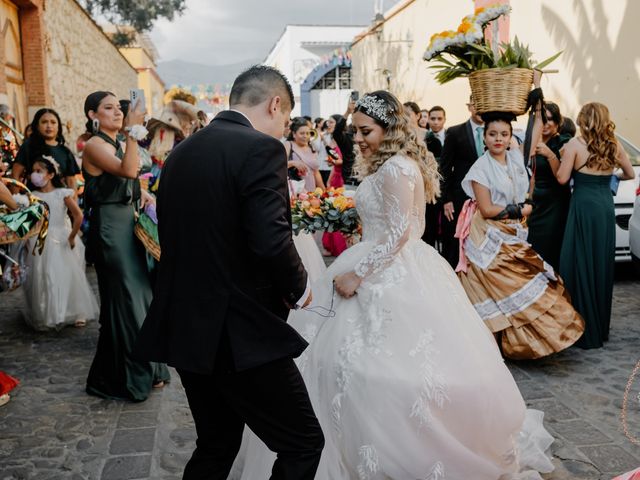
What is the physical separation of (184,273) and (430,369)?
148 cm

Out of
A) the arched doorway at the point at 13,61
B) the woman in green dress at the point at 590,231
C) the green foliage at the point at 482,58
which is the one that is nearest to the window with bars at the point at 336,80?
the arched doorway at the point at 13,61

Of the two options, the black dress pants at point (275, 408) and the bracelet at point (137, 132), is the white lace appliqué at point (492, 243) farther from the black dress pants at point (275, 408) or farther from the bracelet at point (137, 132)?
the black dress pants at point (275, 408)

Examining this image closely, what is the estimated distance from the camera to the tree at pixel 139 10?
29.1 metres

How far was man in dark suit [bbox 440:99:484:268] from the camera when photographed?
7277mm

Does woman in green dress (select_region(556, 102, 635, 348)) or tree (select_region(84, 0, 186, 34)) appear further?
tree (select_region(84, 0, 186, 34))

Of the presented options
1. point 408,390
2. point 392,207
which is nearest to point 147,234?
point 392,207

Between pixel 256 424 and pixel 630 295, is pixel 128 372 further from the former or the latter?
pixel 630 295

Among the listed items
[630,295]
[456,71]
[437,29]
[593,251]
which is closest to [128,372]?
[456,71]

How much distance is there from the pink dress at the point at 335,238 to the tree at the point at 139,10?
881 inches

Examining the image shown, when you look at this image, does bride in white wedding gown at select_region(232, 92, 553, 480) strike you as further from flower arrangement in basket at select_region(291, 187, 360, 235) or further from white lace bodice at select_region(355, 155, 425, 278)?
flower arrangement in basket at select_region(291, 187, 360, 235)

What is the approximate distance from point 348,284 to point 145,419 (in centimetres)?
190

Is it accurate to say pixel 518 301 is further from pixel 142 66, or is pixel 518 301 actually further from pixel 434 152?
pixel 142 66

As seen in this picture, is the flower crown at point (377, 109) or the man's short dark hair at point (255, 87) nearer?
the man's short dark hair at point (255, 87)

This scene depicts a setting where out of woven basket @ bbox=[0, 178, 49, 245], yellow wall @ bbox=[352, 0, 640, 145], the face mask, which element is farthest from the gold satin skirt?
yellow wall @ bbox=[352, 0, 640, 145]
